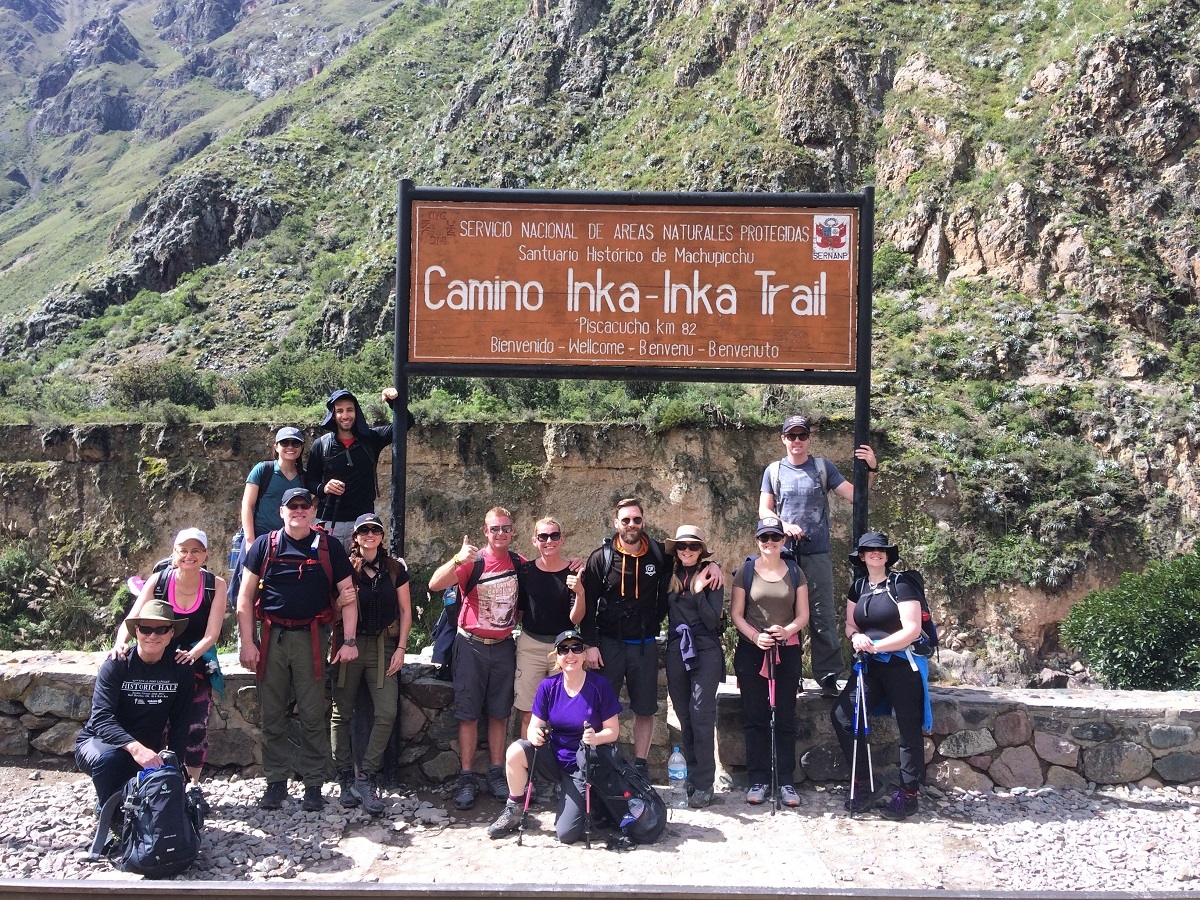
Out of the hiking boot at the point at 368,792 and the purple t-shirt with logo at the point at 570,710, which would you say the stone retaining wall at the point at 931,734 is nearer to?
the hiking boot at the point at 368,792

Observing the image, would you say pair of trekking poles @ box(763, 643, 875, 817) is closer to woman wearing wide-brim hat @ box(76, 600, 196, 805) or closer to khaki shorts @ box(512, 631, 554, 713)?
khaki shorts @ box(512, 631, 554, 713)

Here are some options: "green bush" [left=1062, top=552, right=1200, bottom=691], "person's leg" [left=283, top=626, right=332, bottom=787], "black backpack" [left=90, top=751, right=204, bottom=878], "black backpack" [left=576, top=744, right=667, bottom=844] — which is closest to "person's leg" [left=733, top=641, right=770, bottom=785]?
"black backpack" [left=576, top=744, right=667, bottom=844]

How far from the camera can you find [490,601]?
540cm

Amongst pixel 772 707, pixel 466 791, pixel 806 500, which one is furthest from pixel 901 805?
pixel 466 791

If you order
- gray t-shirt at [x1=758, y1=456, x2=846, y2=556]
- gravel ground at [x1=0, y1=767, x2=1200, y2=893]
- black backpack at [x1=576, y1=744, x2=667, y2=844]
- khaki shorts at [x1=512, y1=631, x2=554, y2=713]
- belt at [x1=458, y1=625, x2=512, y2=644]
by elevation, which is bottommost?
gravel ground at [x1=0, y1=767, x2=1200, y2=893]

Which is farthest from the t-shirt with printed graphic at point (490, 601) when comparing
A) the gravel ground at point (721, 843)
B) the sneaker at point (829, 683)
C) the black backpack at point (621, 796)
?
the sneaker at point (829, 683)

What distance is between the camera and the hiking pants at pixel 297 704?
16.9 feet

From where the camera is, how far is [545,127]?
38.8 m

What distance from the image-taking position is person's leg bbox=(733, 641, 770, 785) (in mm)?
5430

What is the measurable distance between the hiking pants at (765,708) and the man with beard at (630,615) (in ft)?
1.67

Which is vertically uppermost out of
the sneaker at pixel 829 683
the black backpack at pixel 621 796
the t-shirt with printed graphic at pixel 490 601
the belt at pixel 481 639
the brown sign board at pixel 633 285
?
the brown sign board at pixel 633 285

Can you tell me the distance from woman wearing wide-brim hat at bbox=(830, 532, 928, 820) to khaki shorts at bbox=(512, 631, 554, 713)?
5.65 ft

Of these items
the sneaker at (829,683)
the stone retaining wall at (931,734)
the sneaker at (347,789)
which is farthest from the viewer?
the sneaker at (829,683)

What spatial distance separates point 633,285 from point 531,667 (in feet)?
8.17
